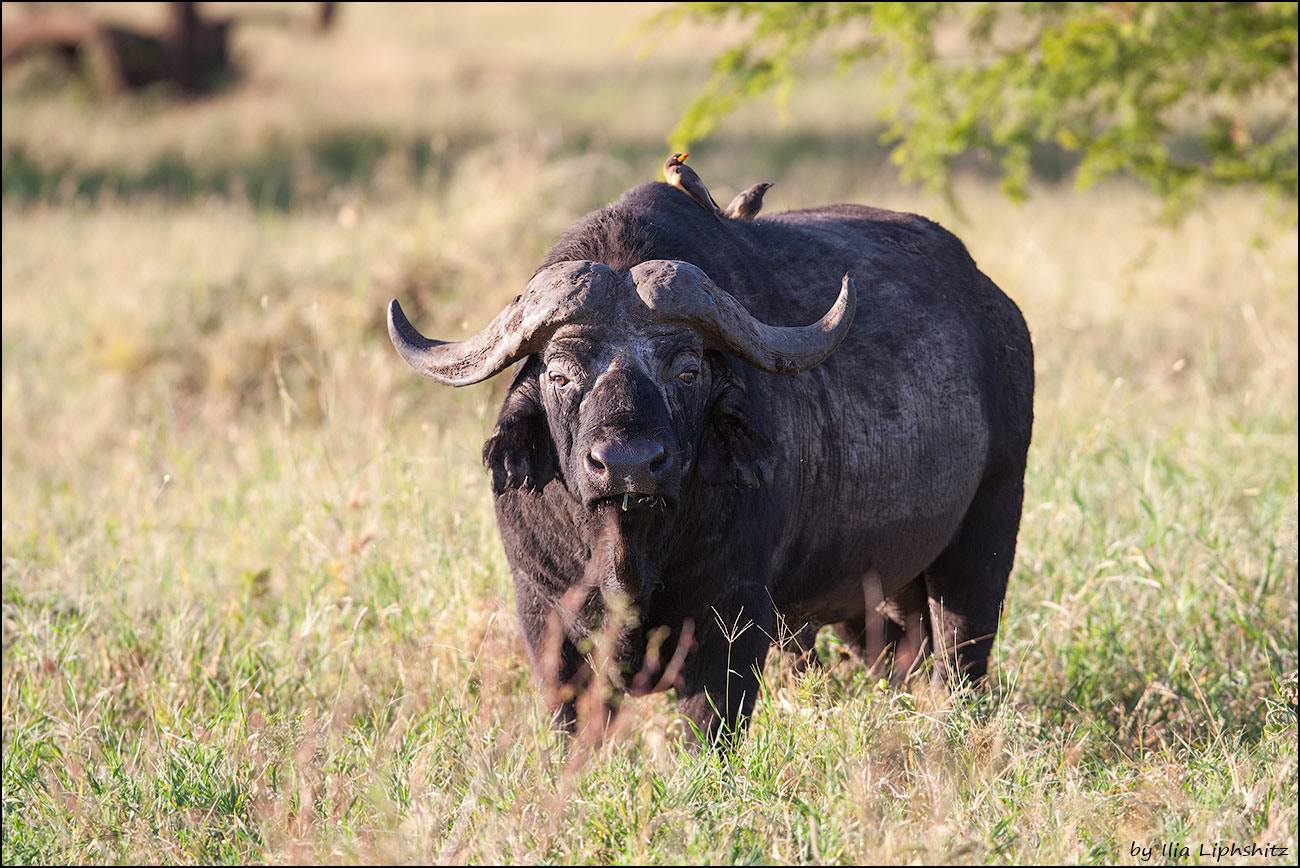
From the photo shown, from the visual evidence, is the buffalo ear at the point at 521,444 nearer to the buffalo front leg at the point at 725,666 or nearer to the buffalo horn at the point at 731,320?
the buffalo horn at the point at 731,320

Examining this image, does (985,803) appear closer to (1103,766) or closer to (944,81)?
(1103,766)

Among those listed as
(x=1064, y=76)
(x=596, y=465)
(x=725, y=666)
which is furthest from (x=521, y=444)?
(x=1064, y=76)

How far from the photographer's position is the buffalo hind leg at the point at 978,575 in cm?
497

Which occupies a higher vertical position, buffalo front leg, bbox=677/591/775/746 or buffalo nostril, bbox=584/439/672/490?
buffalo nostril, bbox=584/439/672/490

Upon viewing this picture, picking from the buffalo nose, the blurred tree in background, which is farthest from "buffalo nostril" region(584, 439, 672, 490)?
the blurred tree in background

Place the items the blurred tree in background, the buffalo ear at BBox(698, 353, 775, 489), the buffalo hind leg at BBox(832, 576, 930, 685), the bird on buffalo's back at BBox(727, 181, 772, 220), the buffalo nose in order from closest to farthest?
the buffalo nose, the buffalo ear at BBox(698, 353, 775, 489), the bird on buffalo's back at BBox(727, 181, 772, 220), the buffalo hind leg at BBox(832, 576, 930, 685), the blurred tree in background

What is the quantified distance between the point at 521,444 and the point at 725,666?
0.93m

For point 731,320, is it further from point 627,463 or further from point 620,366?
point 627,463

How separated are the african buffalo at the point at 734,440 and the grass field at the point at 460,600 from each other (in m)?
0.30

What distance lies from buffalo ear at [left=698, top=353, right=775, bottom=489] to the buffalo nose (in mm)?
422

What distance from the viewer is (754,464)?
376 centimetres

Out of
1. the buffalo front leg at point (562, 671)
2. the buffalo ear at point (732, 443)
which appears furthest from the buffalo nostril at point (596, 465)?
the buffalo front leg at point (562, 671)

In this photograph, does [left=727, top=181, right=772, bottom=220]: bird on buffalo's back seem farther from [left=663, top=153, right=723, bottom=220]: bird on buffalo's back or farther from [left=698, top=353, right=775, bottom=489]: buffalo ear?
[left=698, top=353, right=775, bottom=489]: buffalo ear

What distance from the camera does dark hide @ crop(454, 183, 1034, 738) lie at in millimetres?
3709
